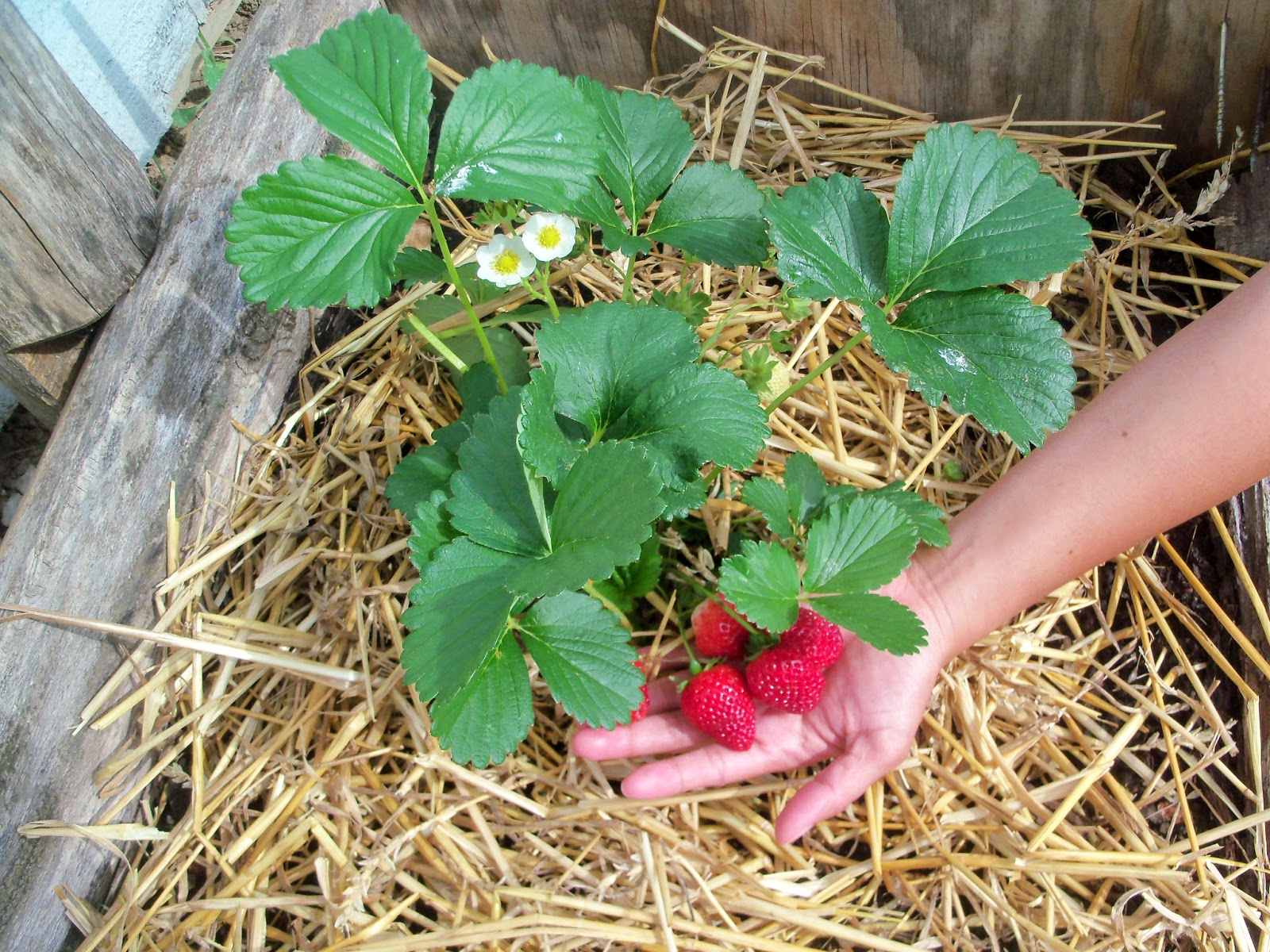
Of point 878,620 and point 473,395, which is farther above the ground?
point 473,395

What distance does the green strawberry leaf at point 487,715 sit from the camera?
33.6 inches

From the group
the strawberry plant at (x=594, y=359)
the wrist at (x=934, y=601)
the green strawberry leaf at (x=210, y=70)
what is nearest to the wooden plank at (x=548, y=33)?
the green strawberry leaf at (x=210, y=70)

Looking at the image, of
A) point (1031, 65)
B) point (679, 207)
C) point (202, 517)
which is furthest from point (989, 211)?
point (202, 517)

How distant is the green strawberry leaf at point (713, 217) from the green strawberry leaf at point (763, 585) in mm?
319

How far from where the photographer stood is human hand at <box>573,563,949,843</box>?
3.40ft

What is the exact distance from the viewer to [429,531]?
912mm

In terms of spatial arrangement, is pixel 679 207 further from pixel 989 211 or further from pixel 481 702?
pixel 481 702

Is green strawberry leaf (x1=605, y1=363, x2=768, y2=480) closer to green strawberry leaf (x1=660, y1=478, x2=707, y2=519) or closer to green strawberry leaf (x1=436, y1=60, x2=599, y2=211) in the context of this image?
green strawberry leaf (x1=660, y1=478, x2=707, y2=519)

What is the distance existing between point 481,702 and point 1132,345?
3.53 feet

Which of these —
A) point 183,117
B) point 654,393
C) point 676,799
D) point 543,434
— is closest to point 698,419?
point 654,393

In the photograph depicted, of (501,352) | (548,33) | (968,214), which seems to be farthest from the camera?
(548,33)

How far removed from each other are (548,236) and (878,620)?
54 cm

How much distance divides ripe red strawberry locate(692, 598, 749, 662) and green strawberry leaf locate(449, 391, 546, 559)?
0.26 m

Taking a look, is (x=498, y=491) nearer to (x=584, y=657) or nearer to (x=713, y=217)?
(x=584, y=657)
